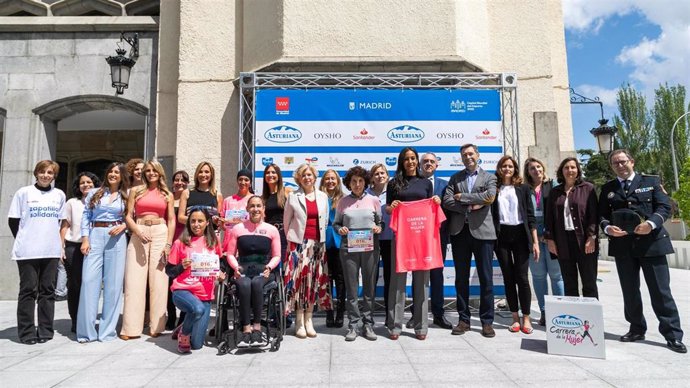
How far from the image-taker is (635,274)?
4172mm

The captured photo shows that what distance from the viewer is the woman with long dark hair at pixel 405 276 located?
4.32m

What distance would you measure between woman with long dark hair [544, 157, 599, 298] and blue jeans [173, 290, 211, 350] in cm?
386

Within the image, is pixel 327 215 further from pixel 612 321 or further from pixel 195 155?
pixel 612 321

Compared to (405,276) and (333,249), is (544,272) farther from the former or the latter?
(333,249)

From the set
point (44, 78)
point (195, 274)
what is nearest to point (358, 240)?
point (195, 274)

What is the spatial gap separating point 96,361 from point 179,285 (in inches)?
37.1

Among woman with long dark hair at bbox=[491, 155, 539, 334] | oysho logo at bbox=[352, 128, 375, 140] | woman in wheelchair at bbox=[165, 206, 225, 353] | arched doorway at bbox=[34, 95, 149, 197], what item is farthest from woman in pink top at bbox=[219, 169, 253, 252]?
Answer: arched doorway at bbox=[34, 95, 149, 197]

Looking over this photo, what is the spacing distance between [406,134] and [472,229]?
2.14 metres

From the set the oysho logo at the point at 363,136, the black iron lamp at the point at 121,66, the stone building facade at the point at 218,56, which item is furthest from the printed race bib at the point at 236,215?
the black iron lamp at the point at 121,66

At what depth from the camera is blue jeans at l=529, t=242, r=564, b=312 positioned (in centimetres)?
486

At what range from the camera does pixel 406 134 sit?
6.07m

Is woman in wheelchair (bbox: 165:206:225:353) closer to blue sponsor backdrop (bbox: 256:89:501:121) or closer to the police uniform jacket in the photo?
blue sponsor backdrop (bbox: 256:89:501:121)

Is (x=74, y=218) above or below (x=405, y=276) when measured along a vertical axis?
above

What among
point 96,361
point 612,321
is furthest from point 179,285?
point 612,321
